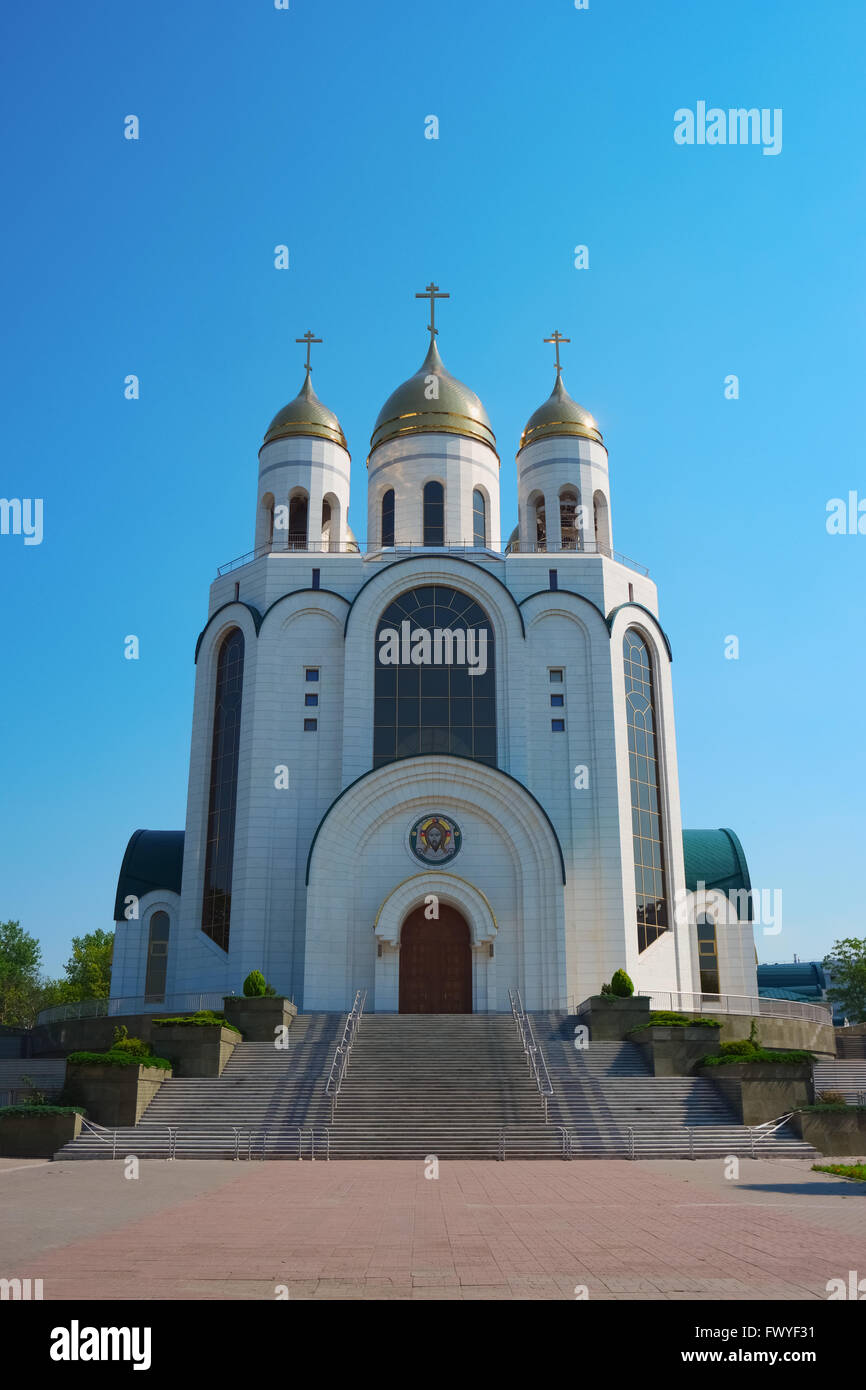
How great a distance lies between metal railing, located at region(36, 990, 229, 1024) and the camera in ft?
108

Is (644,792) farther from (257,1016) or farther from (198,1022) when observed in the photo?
(198,1022)

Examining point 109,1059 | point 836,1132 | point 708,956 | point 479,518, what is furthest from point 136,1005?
point 836,1132

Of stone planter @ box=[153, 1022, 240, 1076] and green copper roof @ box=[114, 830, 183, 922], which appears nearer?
stone planter @ box=[153, 1022, 240, 1076]

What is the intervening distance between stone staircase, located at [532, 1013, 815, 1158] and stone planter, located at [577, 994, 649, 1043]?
39 centimetres

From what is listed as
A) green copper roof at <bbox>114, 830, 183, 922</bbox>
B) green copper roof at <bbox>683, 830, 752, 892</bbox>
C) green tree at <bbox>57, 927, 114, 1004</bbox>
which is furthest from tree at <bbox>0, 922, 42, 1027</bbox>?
green copper roof at <bbox>683, 830, 752, 892</bbox>

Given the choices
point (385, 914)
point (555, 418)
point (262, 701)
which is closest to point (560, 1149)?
point (385, 914)

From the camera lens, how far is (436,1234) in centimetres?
1048

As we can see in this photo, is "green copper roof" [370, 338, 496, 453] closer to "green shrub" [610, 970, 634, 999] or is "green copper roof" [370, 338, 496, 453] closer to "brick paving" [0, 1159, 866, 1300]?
"green shrub" [610, 970, 634, 999]

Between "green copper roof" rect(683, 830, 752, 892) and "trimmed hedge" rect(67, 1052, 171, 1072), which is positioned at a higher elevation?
"green copper roof" rect(683, 830, 752, 892)

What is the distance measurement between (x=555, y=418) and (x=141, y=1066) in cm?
2657

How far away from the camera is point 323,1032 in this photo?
2761 centimetres

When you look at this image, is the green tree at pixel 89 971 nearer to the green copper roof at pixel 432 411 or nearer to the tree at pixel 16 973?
the tree at pixel 16 973

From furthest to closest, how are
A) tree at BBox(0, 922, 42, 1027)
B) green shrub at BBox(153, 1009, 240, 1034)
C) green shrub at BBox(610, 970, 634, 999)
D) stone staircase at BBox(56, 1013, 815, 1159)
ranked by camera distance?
1. tree at BBox(0, 922, 42, 1027)
2. green shrub at BBox(610, 970, 634, 999)
3. green shrub at BBox(153, 1009, 240, 1034)
4. stone staircase at BBox(56, 1013, 815, 1159)
